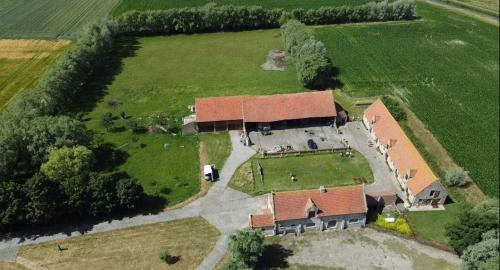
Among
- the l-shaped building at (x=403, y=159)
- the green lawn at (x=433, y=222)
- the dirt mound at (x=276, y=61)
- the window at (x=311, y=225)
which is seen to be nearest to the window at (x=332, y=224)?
the window at (x=311, y=225)

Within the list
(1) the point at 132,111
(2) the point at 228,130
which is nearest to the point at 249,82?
(2) the point at 228,130

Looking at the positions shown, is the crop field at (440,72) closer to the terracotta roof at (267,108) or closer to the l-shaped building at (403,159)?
the l-shaped building at (403,159)

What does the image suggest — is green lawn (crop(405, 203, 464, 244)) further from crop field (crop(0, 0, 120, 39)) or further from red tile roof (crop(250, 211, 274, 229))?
crop field (crop(0, 0, 120, 39))

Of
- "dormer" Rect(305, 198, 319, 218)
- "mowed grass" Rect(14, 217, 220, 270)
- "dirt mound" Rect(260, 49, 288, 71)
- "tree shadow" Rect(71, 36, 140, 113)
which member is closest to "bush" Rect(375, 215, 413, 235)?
"dormer" Rect(305, 198, 319, 218)

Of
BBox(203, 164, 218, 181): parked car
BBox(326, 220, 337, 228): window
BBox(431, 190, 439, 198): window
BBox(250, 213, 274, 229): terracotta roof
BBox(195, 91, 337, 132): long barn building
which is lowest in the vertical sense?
BBox(326, 220, 337, 228): window

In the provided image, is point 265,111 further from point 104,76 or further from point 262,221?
point 104,76

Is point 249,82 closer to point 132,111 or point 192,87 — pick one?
point 192,87
